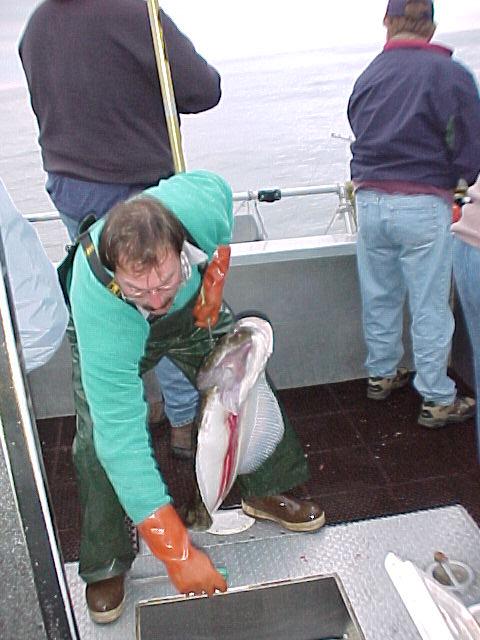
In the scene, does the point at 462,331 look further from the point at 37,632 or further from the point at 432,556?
the point at 37,632

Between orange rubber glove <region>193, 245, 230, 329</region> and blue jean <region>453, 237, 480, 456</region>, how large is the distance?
0.55m

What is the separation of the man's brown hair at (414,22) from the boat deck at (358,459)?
1305mm

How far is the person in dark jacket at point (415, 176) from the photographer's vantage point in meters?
2.17

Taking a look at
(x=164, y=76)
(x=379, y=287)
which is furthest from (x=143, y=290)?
(x=379, y=287)

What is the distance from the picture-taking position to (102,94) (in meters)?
2.06

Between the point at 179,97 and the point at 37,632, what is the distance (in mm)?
1679

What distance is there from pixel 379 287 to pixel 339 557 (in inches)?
40.6

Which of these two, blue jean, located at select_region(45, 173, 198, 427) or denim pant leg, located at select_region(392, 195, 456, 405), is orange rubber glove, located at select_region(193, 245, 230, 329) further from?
denim pant leg, located at select_region(392, 195, 456, 405)

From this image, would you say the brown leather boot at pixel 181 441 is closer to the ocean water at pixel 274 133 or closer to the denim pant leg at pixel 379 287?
the denim pant leg at pixel 379 287

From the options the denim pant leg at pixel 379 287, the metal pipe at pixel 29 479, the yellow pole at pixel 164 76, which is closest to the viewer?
the metal pipe at pixel 29 479

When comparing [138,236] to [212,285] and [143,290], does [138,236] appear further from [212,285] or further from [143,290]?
[212,285]

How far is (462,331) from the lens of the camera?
2.76 metres

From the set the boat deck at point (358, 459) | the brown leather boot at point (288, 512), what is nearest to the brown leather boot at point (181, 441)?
the boat deck at point (358, 459)

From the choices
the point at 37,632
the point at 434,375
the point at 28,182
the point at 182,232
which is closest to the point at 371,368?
the point at 434,375
